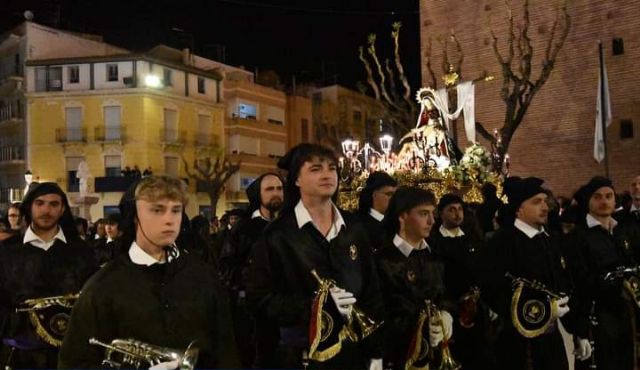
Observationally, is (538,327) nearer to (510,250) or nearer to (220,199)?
(510,250)

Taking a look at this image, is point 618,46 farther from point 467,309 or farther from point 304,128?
point 304,128

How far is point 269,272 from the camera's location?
4613 millimetres

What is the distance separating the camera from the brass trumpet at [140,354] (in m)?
3.56

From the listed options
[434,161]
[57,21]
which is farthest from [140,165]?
[434,161]

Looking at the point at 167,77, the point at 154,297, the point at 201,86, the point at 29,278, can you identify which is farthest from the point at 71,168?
the point at 154,297

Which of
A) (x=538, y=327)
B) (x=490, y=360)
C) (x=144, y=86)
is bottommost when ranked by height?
(x=490, y=360)

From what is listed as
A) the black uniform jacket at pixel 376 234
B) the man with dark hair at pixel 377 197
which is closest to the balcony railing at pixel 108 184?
the man with dark hair at pixel 377 197

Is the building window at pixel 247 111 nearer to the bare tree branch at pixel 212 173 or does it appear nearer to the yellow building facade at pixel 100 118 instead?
the bare tree branch at pixel 212 173

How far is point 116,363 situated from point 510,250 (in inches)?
137

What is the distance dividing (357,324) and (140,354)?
1472 millimetres

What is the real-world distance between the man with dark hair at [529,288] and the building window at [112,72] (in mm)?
42208

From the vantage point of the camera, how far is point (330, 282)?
4441 mm

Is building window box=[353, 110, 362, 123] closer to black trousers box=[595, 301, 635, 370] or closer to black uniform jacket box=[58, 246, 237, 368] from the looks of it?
black trousers box=[595, 301, 635, 370]

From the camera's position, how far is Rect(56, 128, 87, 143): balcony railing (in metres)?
45.7
